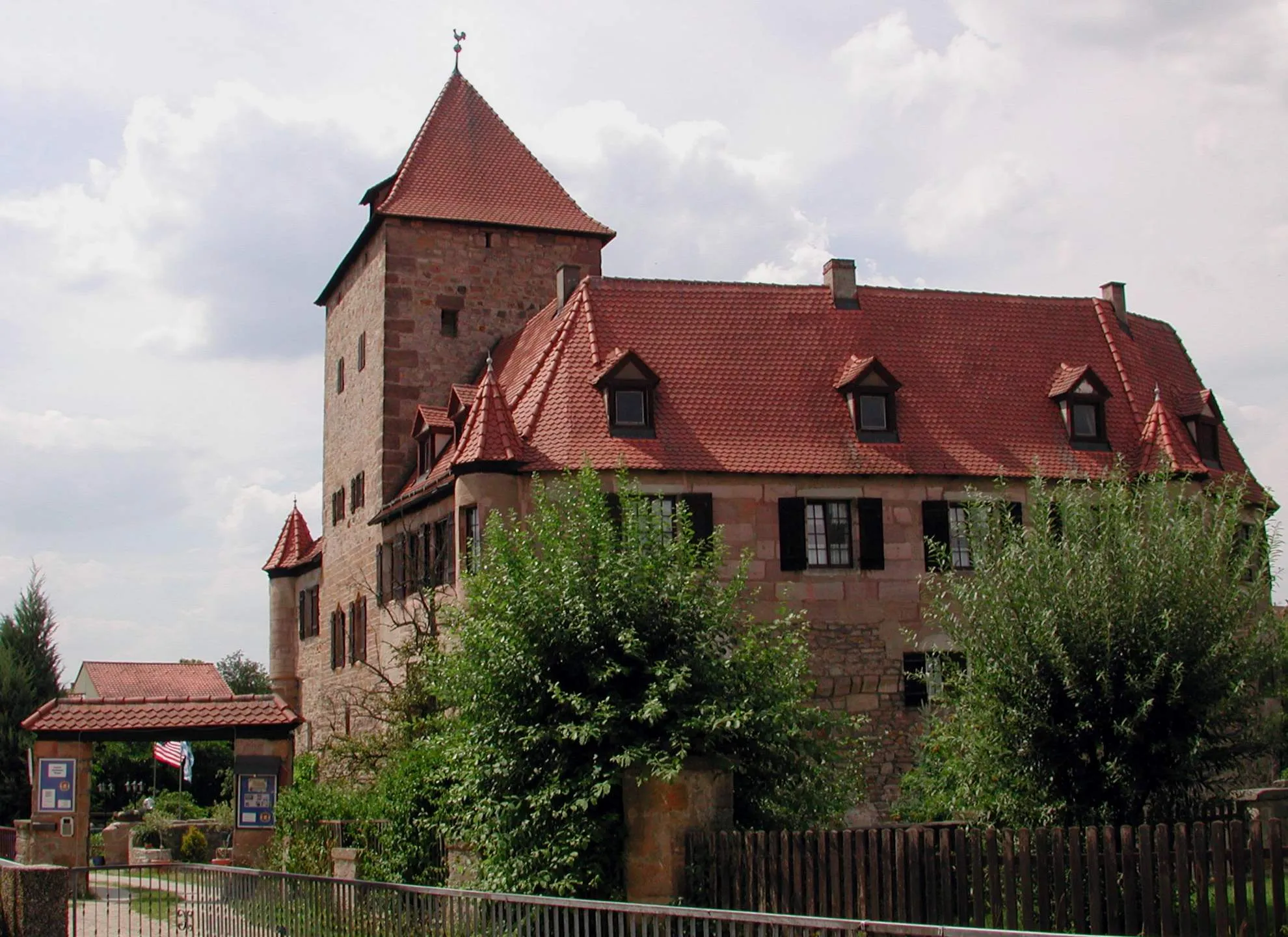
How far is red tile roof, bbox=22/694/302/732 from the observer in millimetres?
19875

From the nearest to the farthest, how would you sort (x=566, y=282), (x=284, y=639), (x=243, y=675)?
(x=566, y=282) < (x=284, y=639) < (x=243, y=675)

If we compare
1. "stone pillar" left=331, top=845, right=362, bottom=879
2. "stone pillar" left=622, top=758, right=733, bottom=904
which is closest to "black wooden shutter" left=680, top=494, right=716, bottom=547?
"stone pillar" left=331, top=845, right=362, bottom=879

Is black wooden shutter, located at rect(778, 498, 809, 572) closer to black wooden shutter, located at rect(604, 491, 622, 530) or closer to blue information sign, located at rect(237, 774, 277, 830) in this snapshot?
black wooden shutter, located at rect(604, 491, 622, 530)

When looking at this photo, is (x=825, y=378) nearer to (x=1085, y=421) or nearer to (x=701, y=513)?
(x=701, y=513)

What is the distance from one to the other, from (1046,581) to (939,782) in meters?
2.59

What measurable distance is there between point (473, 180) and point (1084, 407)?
13871mm

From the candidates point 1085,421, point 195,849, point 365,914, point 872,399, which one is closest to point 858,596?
point 872,399

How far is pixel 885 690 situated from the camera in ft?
81.5

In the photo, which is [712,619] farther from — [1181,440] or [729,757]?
[1181,440]

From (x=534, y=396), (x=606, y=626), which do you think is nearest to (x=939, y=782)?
(x=606, y=626)

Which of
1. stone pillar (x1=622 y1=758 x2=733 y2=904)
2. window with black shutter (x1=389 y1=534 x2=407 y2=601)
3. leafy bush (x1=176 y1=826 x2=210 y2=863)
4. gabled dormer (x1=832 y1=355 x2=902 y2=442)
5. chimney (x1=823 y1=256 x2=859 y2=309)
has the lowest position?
leafy bush (x1=176 y1=826 x2=210 y2=863)

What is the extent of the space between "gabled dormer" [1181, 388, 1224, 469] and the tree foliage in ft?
89.2

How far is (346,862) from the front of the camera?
17797 millimetres

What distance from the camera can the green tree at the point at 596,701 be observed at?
42.2 feet
